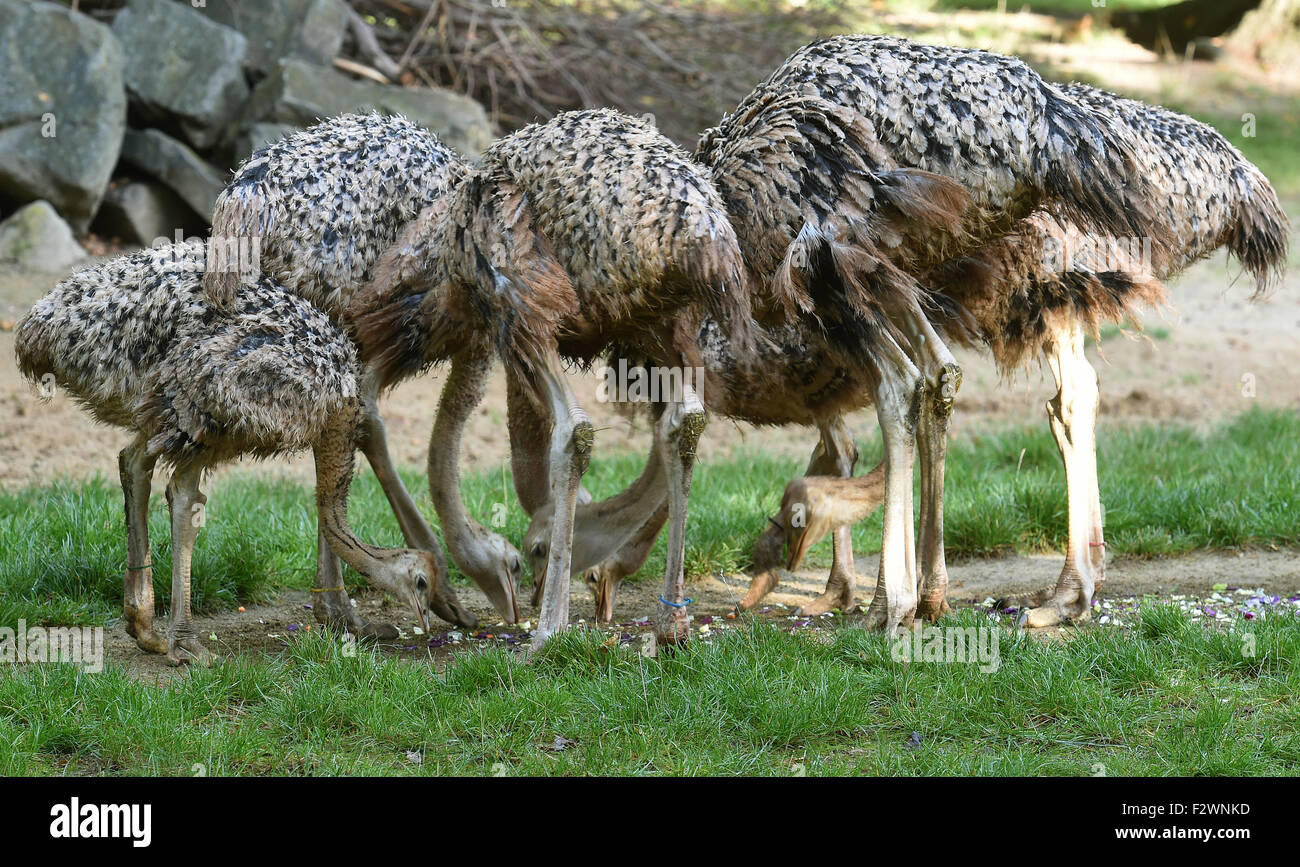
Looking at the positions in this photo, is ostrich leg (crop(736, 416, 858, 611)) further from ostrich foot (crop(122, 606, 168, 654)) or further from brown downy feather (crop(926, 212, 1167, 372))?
ostrich foot (crop(122, 606, 168, 654))

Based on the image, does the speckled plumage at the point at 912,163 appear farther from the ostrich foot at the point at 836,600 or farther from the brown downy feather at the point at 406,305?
the ostrich foot at the point at 836,600

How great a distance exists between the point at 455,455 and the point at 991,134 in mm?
2857

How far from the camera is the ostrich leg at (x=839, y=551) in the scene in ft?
23.8

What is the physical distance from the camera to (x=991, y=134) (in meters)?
5.93

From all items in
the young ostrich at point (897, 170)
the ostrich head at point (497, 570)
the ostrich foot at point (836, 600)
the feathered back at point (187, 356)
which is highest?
the young ostrich at point (897, 170)

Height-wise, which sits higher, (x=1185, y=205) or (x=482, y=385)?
(x=1185, y=205)

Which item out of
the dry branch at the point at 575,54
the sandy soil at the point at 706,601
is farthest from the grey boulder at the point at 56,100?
the sandy soil at the point at 706,601

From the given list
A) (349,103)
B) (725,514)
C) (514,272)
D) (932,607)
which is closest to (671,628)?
(932,607)

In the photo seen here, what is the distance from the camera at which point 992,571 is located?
312 inches

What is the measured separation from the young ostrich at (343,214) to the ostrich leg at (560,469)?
787 millimetres

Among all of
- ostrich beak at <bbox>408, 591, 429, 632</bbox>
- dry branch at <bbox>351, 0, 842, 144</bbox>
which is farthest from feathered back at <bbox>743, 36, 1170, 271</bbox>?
dry branch at <bbox>351, 0, 842, 144</bbox>

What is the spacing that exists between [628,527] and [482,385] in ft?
3.21

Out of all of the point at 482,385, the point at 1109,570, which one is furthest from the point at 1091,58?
the point at 482,385
